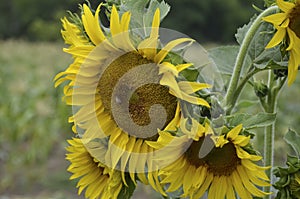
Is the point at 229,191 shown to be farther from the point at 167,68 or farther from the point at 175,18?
the point at 175,18

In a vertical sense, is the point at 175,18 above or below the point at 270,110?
below

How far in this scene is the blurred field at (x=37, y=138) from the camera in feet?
10.4

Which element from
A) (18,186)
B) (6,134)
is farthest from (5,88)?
(18,186)

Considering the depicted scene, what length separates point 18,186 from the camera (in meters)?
3.26

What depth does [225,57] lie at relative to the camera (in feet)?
2.54

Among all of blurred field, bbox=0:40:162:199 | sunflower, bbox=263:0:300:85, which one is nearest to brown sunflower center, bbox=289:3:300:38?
sunflower, bbox=263:0:300:85

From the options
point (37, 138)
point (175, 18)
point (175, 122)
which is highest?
point (175, 122)

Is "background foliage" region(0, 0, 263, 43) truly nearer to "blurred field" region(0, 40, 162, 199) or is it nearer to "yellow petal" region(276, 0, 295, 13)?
"blurred field" region(0, 40, 162, 199)

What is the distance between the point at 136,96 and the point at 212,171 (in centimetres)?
11

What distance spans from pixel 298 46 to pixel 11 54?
6.77 metres

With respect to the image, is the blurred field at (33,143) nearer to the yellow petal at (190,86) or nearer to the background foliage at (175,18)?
the yellow petal at (190,86)

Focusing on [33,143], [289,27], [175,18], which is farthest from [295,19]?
[175,18]

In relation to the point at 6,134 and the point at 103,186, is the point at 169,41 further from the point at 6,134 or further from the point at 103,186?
the point at 6,134

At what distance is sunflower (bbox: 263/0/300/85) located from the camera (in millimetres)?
604
